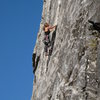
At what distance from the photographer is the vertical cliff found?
75.8ft

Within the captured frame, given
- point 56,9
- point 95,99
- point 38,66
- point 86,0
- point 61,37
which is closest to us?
point 95,99

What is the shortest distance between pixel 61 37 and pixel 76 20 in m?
2.50

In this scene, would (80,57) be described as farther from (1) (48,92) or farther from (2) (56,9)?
(2) (56,9)

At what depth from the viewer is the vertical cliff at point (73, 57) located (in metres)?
23.1

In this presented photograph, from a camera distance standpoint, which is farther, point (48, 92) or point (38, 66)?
point (38, 66)

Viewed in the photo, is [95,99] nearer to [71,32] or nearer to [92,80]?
[92,80]

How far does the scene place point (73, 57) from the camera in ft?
81.6

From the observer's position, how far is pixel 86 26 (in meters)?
25.2

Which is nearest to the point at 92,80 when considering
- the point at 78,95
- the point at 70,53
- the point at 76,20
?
the point at 78,95

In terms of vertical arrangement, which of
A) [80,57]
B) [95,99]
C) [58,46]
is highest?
[58,46]

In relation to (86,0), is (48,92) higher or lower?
lower

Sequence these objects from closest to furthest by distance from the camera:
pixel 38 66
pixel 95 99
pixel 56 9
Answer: pixel 95 99
pixel 56 9
pixel 38 66

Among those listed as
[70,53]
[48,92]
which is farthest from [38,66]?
[70,53]

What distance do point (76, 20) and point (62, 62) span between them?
10.1 feet
